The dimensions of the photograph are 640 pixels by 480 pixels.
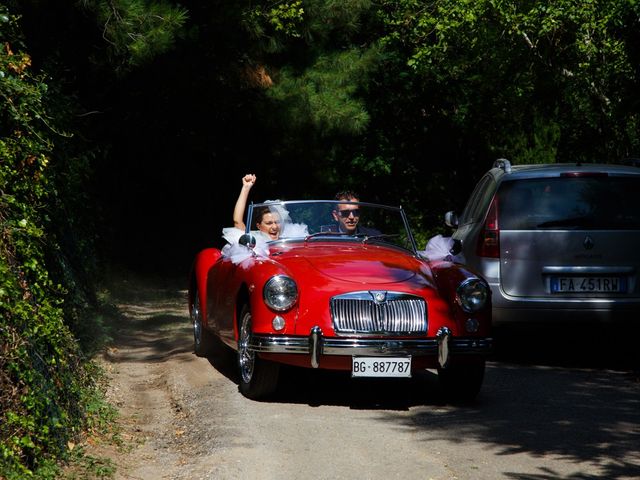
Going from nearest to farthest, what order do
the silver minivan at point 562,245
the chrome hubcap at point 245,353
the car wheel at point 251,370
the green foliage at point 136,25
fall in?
the car wheel at point 251,370 < the chrome hubcap at point 245,353 < the silver minivan at point 562,245 < the green foliage at point 136,25

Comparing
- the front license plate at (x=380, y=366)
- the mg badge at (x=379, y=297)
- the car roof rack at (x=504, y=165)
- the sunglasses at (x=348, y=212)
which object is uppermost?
the car roof rack at (x=504, y=165)

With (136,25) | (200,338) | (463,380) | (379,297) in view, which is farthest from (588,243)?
(136,25)

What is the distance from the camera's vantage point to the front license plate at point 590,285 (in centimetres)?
1085

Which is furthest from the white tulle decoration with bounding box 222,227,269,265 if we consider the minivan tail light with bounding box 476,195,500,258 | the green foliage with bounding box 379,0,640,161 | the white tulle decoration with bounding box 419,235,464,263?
the green foliage with bounding box 379,0,640,161

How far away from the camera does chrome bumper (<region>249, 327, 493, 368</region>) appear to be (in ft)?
28.2

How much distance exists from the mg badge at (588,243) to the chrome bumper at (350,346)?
2.62 meters

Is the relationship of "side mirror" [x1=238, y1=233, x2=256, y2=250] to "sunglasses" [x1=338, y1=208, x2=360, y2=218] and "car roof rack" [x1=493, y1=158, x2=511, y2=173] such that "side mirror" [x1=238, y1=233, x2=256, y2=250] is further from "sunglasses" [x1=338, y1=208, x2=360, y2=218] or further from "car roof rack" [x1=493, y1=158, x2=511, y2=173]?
"car roof rack" [x1=493, y1=158, x2=511, y2=173]

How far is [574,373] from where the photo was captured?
11.0 m

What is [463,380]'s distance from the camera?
9.27 meters

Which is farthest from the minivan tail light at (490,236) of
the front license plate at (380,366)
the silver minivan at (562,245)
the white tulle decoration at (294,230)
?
the front license plate at (380,366)

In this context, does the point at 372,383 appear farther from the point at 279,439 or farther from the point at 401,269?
the point at 279,439

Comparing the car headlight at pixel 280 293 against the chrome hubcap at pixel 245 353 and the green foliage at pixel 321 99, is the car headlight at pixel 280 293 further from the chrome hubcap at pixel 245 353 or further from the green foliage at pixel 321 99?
the green foliage at pixel 321 99

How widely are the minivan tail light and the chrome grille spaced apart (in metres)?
2.39

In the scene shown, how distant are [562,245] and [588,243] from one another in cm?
24
